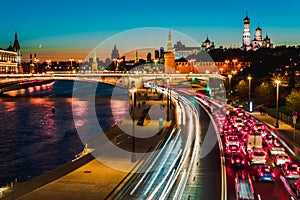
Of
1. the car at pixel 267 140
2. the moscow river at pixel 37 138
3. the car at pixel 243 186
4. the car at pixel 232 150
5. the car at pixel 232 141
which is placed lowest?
the moscow river at pixel 37 138

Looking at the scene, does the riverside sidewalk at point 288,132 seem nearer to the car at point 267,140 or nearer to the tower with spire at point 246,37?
the car at point 267,140

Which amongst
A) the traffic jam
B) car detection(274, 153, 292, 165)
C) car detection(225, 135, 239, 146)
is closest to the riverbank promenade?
the traffic jam

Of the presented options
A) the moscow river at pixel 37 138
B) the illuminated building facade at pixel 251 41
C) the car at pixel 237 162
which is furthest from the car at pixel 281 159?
the illuminated building facade at pixel 251 41

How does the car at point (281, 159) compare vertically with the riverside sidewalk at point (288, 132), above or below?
above

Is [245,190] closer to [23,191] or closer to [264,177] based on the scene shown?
[264,177]

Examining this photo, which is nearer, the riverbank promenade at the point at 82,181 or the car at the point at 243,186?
the car at the point at 243,186

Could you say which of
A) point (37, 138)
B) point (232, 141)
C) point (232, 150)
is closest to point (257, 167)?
point (232, 150)

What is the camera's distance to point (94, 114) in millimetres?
54906

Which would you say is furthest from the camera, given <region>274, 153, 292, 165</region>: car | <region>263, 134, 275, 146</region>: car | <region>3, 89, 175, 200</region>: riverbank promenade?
<region>263, 134, 275, 146</region>: car

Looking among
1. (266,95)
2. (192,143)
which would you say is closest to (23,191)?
(192,143)

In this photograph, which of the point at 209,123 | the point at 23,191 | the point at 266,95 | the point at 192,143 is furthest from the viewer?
the point at 266,95

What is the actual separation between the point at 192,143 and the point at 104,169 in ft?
26.9

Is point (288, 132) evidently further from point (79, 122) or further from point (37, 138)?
point (79, 122)

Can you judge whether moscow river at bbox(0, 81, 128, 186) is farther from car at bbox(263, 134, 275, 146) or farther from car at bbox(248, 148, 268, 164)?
car at bbox(263, 134, 275, 146)
